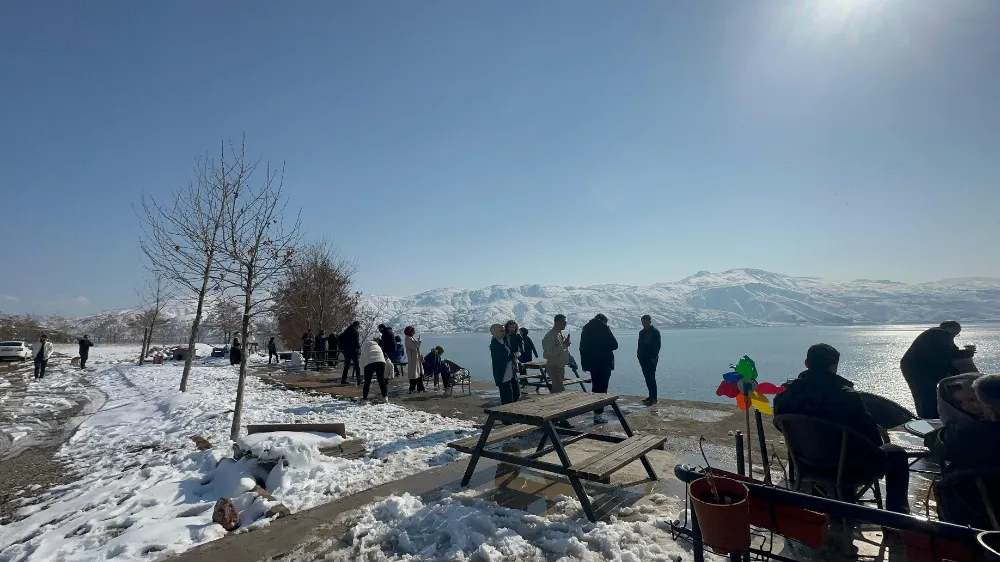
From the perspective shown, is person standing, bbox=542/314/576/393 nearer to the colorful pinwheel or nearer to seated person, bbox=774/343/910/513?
the colorful pinwheel

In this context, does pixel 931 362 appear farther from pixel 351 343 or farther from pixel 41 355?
pixel 41 355

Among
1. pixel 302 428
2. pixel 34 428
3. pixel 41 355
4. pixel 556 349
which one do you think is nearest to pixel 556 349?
pixel 556 349

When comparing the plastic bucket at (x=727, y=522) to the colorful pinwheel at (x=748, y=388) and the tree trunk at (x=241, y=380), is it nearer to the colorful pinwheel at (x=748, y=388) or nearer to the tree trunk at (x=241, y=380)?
the colorful pinwheel at (x=748, y=388)

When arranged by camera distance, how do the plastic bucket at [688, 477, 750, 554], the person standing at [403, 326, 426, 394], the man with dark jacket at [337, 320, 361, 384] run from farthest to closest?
the man with dark jacket at [337, 320, 361, 384] < the person standing at [403, 326, 426, 394] < the plastic bucket at [688, 477, 750, 554]

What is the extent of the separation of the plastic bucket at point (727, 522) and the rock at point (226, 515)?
3.90 meters

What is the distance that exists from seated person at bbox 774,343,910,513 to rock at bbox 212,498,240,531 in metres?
4.57

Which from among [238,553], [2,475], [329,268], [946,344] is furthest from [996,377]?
[329,268]

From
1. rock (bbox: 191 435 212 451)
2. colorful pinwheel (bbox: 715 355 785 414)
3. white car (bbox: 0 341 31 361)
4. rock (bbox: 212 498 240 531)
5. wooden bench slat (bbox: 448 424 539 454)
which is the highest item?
white car (bbox: 0 341 31 361)

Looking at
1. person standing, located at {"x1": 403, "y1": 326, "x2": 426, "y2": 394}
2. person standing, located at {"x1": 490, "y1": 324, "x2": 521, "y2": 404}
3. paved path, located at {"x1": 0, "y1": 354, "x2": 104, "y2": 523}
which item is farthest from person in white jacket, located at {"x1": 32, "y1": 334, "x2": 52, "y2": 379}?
person standing, located at {"x1": 490, "y1": 324, "x2": 521, "y2": 404}

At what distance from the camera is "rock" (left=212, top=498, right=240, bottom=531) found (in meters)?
4.09

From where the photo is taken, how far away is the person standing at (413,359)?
11.1 metres

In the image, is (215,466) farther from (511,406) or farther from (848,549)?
(848,549)

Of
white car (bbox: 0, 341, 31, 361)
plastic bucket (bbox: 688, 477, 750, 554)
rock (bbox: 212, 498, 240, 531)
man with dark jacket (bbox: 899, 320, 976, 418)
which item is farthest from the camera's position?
white car (bbox: 0, 341, 31, 361)

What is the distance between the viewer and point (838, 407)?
128 inches
